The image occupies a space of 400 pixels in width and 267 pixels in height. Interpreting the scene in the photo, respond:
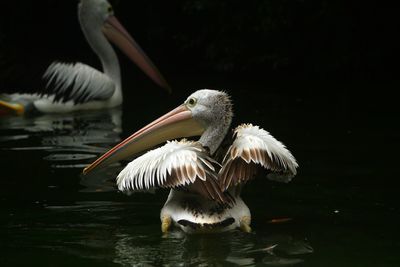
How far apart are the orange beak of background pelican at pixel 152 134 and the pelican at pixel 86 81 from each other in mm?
4130

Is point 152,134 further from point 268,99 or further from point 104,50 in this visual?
point 104,50

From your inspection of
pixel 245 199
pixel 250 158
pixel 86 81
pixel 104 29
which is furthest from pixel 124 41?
pixel 250 158

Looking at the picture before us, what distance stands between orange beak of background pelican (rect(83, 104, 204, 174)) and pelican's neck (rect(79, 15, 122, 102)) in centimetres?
463

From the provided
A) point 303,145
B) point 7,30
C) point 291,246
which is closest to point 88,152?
point 303,145

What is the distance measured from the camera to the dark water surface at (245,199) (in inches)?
157

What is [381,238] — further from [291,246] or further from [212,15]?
[212,15]

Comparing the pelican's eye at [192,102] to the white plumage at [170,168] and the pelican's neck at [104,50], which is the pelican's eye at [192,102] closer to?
the white plumage at [170,168]

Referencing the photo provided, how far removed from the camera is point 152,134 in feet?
15.4

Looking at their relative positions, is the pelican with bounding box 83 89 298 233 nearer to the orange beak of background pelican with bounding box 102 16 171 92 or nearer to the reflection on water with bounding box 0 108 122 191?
the reflection on water with bounding box 0 108 122 191

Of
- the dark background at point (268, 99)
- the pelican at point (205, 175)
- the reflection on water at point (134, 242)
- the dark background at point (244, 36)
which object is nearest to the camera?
the reflection on water at point (134, 242)

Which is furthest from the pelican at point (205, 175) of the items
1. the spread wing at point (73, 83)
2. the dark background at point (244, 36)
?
the dark background at point (244, 36)

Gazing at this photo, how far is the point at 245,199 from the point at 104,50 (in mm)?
4786

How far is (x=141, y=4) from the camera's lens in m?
12.6

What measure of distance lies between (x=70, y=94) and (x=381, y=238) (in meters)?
5.23
